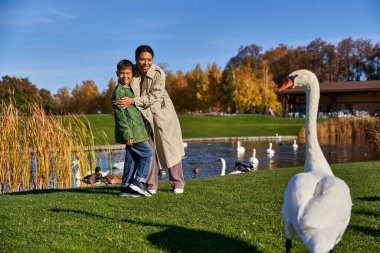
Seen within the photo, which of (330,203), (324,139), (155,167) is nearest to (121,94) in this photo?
(155,167)

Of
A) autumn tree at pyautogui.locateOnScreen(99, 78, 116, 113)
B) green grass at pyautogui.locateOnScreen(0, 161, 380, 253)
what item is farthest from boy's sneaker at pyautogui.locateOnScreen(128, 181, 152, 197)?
autumn tree at pyautogui.locateOnScreen(99, 78, 116, 113)

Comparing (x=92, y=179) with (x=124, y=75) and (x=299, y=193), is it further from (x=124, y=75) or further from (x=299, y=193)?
(x=299, y=193)

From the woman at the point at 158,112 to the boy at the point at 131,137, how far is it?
159 millimetres

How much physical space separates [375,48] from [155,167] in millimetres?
73324

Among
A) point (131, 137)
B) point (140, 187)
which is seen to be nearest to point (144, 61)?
point (131, 137)

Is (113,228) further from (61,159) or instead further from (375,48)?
(375,48)

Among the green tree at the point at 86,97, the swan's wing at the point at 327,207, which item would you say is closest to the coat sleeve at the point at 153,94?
the swan's wing at the point at 327,207

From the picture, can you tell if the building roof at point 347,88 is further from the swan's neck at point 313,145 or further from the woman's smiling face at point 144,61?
the swan's neck at point 313,145

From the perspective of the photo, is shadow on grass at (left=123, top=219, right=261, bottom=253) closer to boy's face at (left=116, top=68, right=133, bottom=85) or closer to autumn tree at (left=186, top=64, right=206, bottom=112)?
boy's face at (left=116, top=68, right=133, bottom=85)

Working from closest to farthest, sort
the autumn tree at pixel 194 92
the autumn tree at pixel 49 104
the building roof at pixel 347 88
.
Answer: the autumn tree at pixel 49 104 < the building roof at pixel 347 88 < the autumn tree at pixel 194 92

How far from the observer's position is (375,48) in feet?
235

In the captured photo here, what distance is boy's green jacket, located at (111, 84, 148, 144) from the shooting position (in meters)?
6.12

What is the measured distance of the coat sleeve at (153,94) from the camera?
20.2ft

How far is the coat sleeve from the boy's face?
1.13 ft
